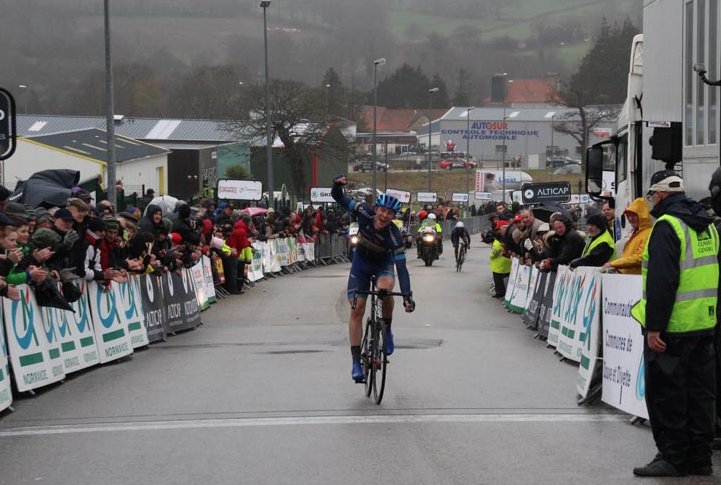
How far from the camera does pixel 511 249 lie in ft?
75.3

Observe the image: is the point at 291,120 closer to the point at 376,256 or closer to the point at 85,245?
the point at 85,245

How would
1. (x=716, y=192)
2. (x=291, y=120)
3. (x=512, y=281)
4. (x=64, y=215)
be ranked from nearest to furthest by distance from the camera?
(x=716, y=192)
(x=64, y=215)
(x=512, y=281)
(x=291, y=120)

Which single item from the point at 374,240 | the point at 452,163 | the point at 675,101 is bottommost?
the point at 374,240

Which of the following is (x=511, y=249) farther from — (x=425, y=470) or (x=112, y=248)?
(x=425, y=470)

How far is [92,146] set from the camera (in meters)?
66.4

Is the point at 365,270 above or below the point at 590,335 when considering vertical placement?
above

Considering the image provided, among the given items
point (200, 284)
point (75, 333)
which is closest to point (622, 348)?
point (75, 333)

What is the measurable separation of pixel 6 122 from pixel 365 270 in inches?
135

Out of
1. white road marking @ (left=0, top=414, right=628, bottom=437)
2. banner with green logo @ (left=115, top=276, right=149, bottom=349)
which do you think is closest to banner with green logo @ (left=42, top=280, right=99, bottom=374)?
banner with green logo @ (left=115, top=276, right=149, bottom=349)

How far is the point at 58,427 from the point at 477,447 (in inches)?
133

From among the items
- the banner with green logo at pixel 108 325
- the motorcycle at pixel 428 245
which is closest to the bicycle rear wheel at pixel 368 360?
the banner with green logo at pixel 108 325

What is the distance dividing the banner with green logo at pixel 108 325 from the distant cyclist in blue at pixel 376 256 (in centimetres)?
364

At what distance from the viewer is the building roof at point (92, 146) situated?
205ft

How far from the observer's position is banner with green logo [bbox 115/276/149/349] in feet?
48.2
